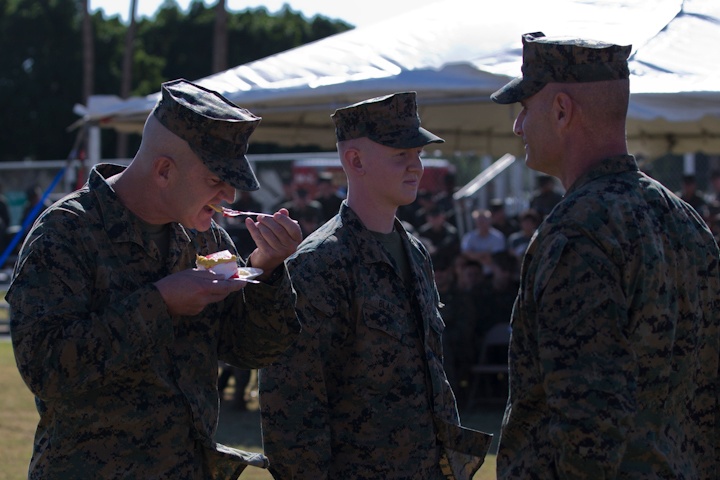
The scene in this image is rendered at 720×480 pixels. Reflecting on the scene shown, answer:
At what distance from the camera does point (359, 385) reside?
4031 mm

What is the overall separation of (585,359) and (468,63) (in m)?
6.03

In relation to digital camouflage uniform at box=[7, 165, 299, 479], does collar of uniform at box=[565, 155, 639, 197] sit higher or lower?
higher

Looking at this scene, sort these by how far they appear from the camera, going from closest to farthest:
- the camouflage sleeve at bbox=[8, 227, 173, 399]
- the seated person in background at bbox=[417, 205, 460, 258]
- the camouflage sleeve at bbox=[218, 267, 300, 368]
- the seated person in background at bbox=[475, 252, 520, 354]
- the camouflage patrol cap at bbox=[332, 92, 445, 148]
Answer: the camouflage sleeve at bbox=[8, 227, 173, 399], the camouflage sleeve at bbox=[218, 267, 300, 368], the camouflage patrol cap at bbox=[332, 92, 445, 148], the seated person in background at bbox=[475, 252, 520, 354], the seated person in background at bbox=[417, 205, 460, 258]

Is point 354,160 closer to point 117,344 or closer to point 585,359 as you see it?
point 117,344

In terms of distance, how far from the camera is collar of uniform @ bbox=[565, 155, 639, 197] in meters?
3.15

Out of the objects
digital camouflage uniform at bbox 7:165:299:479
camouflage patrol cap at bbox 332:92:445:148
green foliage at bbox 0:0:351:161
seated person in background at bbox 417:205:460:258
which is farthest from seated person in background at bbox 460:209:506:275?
green foliage at bbox 0:0:351:161

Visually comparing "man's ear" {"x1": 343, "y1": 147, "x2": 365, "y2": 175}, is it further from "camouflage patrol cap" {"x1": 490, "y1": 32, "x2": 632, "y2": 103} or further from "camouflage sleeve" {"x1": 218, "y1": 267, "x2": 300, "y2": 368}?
"camouflage patrol cap" {"x1": 490, "y1": 32, "x2": 632, "y2": 103}

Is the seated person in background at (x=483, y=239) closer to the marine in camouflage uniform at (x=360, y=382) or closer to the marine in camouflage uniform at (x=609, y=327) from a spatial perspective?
the marine in camouflage uniform at (x=360, y=382)

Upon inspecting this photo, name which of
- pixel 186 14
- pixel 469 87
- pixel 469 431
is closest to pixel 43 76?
pixel 186 14

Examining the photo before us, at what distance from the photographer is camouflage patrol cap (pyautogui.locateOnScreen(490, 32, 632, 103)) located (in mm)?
3170

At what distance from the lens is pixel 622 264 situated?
297 centimetres

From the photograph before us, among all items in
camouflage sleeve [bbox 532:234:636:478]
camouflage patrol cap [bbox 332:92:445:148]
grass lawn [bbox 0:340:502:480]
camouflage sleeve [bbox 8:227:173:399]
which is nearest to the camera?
camouflage sleeve [bbox 532:234:636:478]

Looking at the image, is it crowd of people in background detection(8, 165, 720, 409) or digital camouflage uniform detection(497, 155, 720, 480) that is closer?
digital camouflage uniform detection(497, 155, 720, 480)

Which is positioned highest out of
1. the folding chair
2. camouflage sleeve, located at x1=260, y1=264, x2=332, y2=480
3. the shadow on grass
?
camouflage sleeve, located at x1=260, y1=264, x2=332, y2=480
